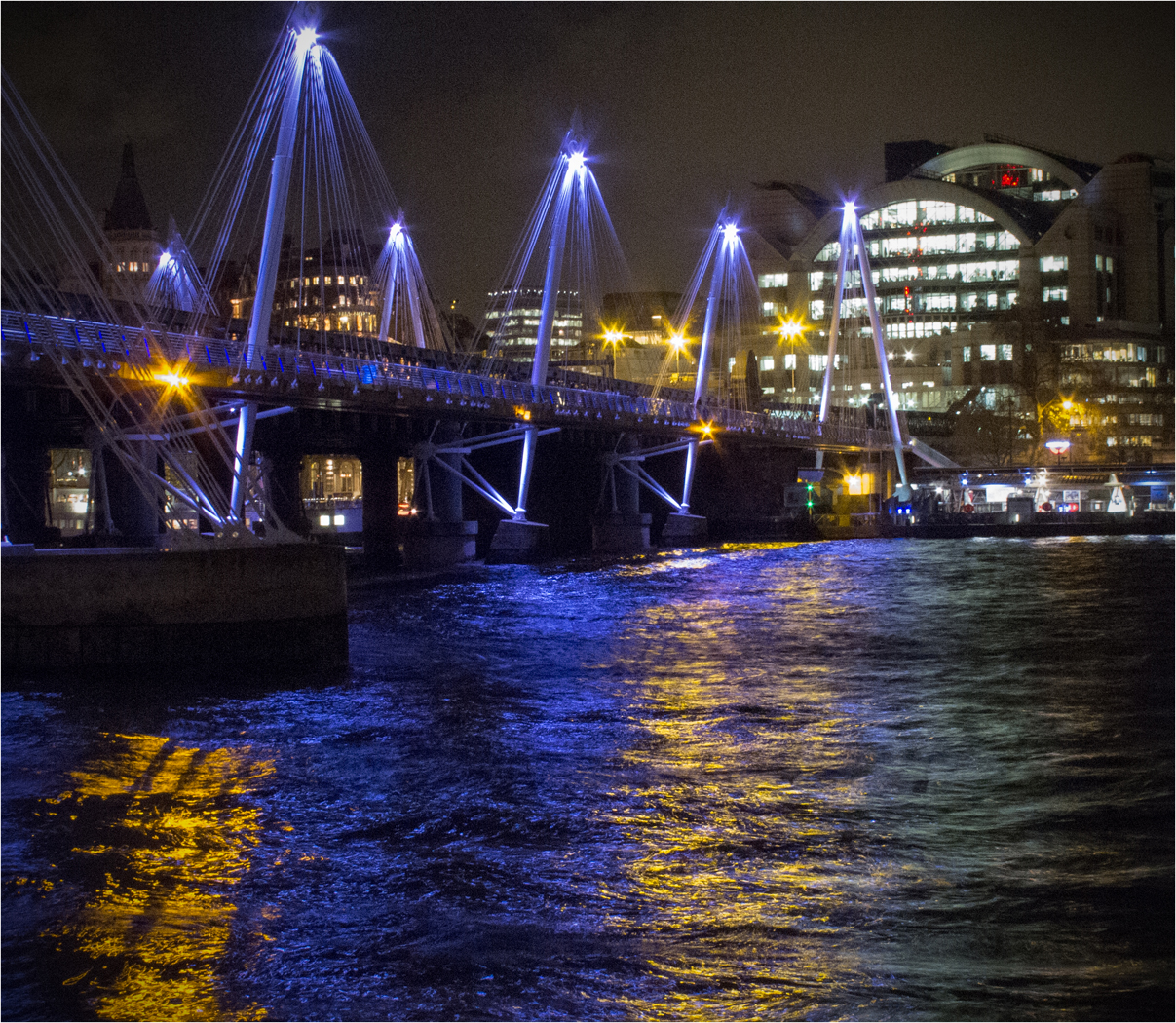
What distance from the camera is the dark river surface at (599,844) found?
824cm

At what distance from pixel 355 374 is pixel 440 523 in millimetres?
12365

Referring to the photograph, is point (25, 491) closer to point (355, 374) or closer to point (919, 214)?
point (355, 374)

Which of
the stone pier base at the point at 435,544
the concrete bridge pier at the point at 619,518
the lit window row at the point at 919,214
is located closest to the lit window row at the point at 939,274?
the lit window row at the point at 919,214

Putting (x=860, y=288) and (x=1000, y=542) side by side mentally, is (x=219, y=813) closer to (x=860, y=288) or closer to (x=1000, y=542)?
(x=1000, y=542)

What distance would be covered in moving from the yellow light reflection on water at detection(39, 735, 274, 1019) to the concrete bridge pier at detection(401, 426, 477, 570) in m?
41.2

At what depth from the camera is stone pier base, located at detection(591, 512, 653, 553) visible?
70312 millimetres

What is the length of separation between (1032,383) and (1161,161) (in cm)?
4416

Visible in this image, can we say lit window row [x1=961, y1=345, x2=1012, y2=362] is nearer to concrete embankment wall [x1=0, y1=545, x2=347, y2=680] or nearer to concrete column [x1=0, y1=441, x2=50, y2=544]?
concrete column [x1=0, y1=441, x2=50, y2=544]

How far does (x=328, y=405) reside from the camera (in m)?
44.4

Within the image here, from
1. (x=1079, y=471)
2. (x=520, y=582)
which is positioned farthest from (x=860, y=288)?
(x=520, y=582)

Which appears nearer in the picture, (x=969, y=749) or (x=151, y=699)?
(x=969, y=749)

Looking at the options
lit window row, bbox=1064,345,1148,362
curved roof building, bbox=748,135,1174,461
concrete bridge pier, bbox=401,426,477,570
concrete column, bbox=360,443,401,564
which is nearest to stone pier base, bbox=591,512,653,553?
concrete bridge pier, bbox=401,426,477,570

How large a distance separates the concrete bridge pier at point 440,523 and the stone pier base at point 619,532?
493 inches

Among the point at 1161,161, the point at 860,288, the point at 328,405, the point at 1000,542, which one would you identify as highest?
the point at 1161,161
